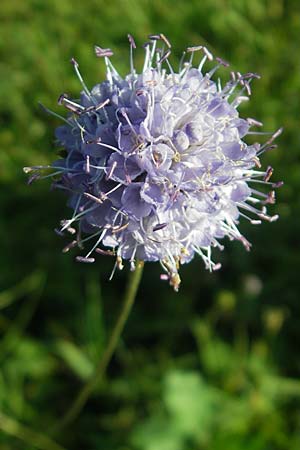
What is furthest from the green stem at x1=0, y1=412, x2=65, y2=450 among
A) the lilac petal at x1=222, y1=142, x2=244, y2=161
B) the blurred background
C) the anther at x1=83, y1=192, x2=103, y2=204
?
the lilac petal at x1=222, y1=142, x2=244, y2=161

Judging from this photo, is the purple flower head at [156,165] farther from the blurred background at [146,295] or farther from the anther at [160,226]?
the blurred background at [146,295]

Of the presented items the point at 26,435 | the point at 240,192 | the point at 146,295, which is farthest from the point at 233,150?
the point at 26,435

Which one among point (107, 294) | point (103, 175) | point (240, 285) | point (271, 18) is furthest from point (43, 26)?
point (103, 175)

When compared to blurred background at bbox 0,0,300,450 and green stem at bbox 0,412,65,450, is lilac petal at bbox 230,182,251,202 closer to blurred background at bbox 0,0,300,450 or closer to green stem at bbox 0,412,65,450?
blurred background at bbox 0,0,300,450

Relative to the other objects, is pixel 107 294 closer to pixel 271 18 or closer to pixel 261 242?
pixel 261 242

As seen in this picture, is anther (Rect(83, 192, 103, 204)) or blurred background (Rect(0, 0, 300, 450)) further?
blurred background (Rect(0, 0, 300, 450))

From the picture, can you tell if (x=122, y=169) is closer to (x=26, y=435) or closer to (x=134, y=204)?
(x=134, y=204)
